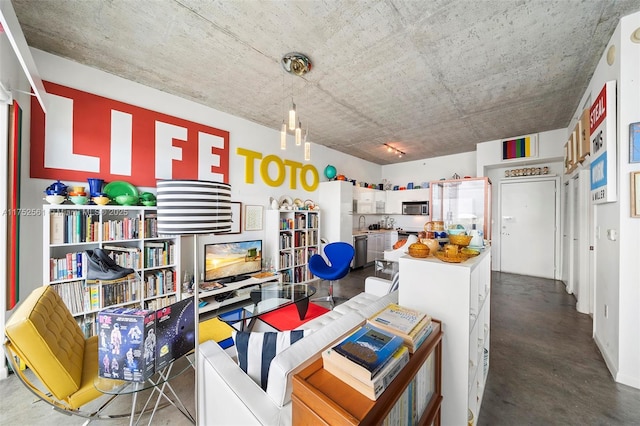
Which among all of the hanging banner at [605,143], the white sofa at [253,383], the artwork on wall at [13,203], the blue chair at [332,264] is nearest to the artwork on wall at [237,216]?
the blue chair at [332,264]

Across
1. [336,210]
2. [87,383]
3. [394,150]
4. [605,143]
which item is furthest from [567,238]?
[87,383]

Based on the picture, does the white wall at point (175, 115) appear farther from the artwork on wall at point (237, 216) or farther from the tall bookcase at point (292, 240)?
the tall bookcase at point (292, 240)

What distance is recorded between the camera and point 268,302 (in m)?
2.55

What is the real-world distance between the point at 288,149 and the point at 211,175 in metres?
1.65

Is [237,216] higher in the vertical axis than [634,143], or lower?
lower

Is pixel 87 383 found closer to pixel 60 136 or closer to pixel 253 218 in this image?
pixel 60 136

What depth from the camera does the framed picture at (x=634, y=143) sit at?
1.87 metres

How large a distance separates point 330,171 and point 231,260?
292cm

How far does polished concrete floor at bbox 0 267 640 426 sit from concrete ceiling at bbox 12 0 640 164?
296 cm

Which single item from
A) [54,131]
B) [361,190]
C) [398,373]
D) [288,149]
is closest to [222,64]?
[54,131]

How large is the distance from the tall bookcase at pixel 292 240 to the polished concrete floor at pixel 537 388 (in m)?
2.25

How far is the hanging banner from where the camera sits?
205cm

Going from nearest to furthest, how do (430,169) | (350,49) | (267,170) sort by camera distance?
(350,49) < (267,170) < (430,169)

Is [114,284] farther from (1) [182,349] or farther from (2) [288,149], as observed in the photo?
(2) [288,149]
